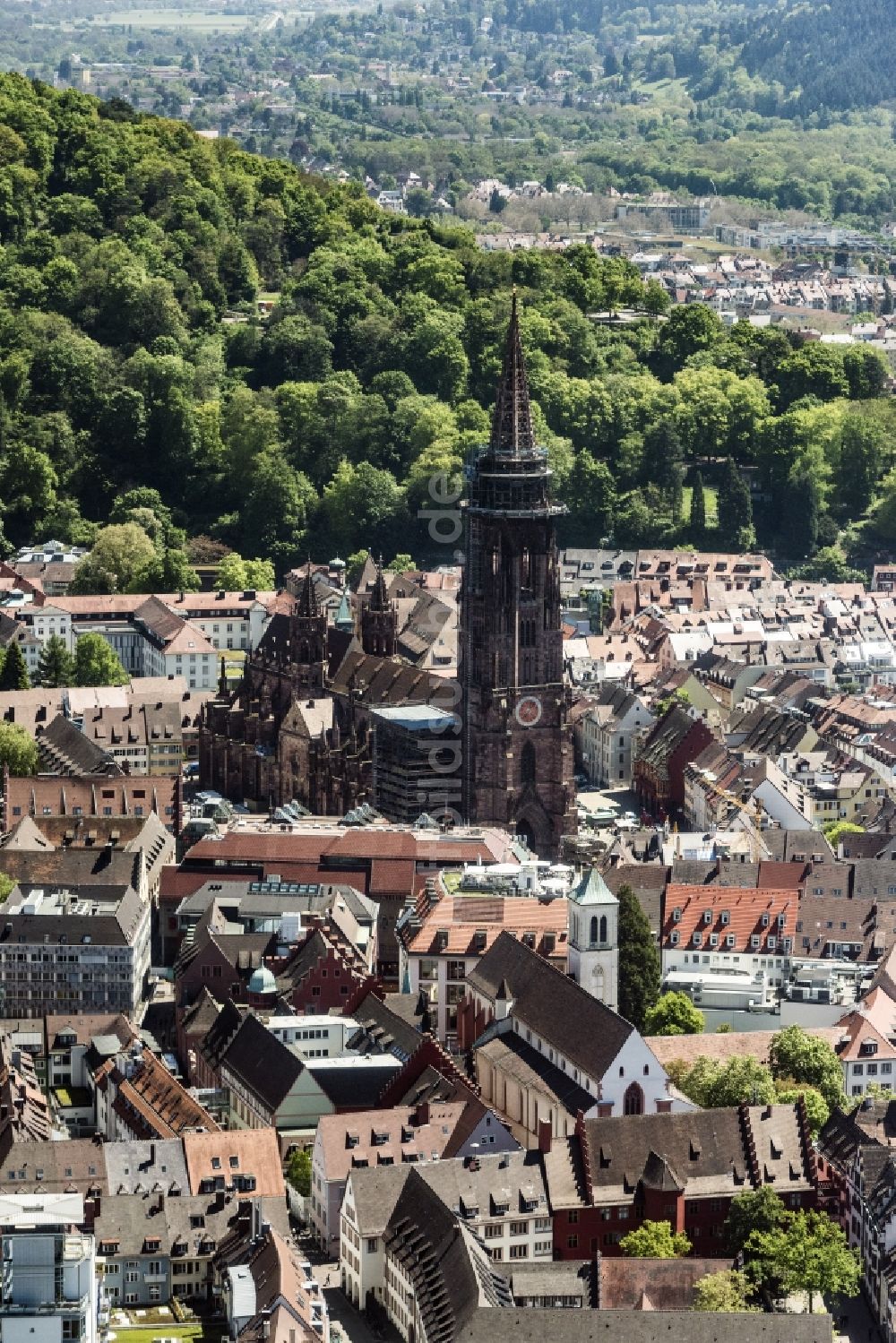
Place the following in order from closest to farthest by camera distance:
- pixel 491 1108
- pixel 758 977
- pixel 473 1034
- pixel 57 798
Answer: pixel 491 1108, pixel 473 1034, pixel 758 977, pixel 57 798

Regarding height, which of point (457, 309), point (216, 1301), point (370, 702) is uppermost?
point (457, 309)

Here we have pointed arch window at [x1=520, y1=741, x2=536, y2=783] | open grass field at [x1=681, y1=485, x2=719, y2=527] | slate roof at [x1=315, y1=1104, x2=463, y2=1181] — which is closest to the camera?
slate roof at [x1=315, y1=1104, x2=463, y2=1181]

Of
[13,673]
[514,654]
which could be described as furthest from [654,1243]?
[13,673]

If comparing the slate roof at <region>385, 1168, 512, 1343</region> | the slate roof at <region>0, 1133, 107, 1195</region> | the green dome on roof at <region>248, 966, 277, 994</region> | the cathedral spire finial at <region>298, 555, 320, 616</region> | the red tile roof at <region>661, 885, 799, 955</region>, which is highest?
the cathedral spire finial at <region>298, 555, 320, 616</region>

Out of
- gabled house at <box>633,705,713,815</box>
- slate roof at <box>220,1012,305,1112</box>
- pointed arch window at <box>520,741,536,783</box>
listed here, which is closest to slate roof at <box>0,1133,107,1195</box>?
slate roof at <box>220,1012,305,1112</box>

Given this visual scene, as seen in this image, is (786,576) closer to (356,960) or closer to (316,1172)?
(356,960)

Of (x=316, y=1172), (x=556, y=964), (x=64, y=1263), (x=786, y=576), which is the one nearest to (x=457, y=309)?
(x=786, y=576)

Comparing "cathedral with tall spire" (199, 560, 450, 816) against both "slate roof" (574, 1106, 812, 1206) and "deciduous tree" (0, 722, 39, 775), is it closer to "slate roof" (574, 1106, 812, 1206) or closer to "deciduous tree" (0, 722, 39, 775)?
"deciduous tree" (0, 722, 39, 775)

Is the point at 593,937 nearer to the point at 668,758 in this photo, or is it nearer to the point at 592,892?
the point at 592,892

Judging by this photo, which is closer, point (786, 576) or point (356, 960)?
point (356, 960)
